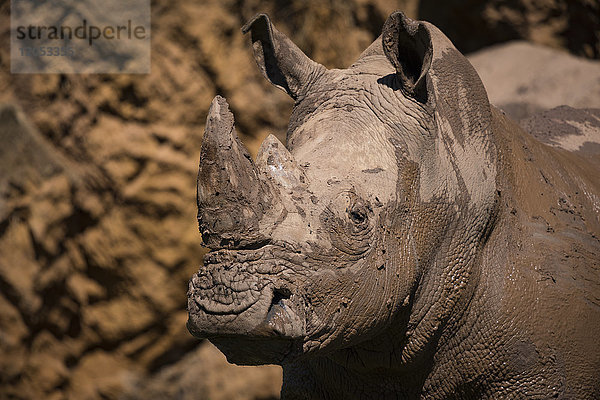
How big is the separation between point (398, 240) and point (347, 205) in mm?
251

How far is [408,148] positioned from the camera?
2375mm

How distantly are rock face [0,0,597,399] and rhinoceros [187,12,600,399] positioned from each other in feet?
7.46

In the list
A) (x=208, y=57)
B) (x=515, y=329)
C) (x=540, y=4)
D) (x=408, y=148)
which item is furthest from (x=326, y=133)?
(x=540, y=4)

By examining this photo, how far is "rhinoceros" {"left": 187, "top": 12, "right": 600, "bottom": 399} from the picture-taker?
1.96m

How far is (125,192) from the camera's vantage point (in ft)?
16.5

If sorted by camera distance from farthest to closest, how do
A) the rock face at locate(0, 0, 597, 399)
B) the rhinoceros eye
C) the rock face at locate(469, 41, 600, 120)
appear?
the rock face at locate(0, 0, 597, 399) → the rock face at locate(469, 41, 600, 120) → the rhinoceros eye

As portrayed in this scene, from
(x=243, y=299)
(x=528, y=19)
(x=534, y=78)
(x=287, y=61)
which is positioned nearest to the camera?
(x=243, y=299)

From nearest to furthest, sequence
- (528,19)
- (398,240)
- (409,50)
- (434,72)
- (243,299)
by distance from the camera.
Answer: (243,299) → (398,240) → (409,50) → (434,72) → (528,19)

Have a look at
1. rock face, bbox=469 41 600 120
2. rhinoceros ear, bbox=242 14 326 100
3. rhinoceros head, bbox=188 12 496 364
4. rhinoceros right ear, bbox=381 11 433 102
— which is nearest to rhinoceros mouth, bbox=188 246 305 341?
rhinoceros head, bbox=188 12 496 364

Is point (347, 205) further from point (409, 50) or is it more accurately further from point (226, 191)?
point (409, 50)

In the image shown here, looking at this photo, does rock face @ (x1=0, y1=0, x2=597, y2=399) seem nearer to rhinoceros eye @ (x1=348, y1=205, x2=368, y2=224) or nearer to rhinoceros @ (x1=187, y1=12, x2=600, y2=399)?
rhinoceros @ (x1=187, y1=12, x2=600, y2=399)

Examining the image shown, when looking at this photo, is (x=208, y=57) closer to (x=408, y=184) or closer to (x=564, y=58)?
(x=564, y=58)

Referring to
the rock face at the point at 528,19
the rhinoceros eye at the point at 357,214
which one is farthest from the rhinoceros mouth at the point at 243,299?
the rock face at the point at 528,19

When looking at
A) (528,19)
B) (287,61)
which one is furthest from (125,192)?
(528,19)
